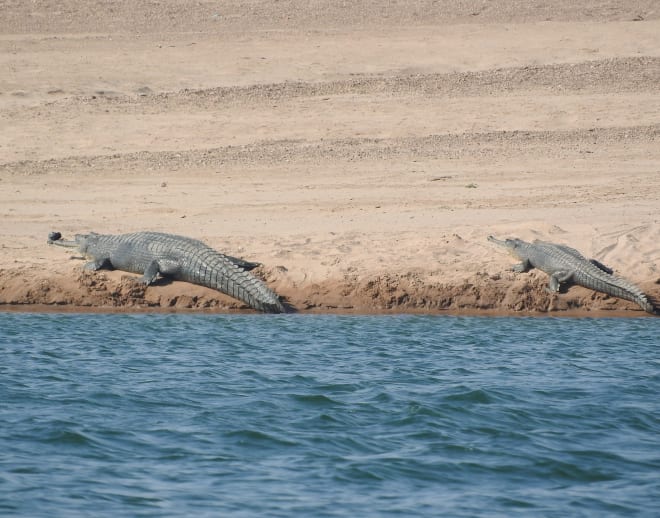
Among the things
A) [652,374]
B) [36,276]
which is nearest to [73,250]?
[36,276]

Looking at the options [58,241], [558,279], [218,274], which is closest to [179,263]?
[218,274]

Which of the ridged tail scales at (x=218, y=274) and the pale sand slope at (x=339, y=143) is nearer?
the ridged tail scales at (x=218, y=274)

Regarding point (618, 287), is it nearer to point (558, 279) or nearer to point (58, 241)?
point (558, 279)

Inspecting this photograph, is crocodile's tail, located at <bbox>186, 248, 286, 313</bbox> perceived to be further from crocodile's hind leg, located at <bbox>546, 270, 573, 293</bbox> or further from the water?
crocodile's hind leg, located at <bbox>546, 270, 573, 293</bbox>

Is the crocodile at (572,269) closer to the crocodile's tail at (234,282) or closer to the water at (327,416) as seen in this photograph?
the water at (327,416)

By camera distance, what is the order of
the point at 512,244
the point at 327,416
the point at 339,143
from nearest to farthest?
the point at 327,416, the point at 512,244, the point at 339,143

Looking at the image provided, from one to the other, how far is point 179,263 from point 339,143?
6.82 metres

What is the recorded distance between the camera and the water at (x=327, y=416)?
24.0 ft

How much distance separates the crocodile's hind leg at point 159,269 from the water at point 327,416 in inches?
26.6

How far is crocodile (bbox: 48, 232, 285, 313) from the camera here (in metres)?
12.9

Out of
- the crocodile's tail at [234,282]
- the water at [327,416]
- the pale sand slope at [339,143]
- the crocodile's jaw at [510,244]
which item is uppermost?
the pale sand slope at [339,143]

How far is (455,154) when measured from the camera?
19.0 m

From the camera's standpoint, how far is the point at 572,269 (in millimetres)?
13133

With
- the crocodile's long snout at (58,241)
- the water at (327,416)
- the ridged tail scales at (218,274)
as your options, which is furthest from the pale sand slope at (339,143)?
the water at (327,416)
